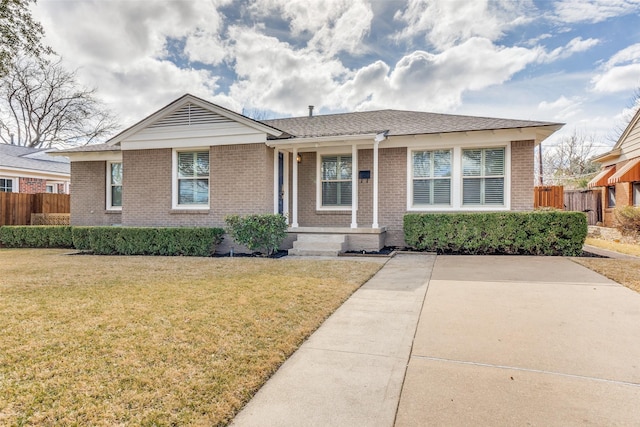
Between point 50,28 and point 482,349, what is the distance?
11201mm

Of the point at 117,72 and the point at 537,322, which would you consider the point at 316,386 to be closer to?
the point at 537,322

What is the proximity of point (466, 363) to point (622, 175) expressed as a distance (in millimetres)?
15013

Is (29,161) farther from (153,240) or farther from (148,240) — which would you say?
(153,240)

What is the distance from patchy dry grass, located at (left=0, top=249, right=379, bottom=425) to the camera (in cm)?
240

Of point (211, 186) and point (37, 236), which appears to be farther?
point (37, 236)

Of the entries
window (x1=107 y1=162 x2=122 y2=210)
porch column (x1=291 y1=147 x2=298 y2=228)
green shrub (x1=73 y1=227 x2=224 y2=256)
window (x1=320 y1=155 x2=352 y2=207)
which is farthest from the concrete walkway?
window (x1=107 y1=162 x2=122 y2=210)

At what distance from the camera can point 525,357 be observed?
3236mm

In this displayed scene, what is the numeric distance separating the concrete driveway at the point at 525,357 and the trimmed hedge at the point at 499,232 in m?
3.48

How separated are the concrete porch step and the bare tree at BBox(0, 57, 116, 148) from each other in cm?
3144

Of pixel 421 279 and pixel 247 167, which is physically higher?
pixel 247 167

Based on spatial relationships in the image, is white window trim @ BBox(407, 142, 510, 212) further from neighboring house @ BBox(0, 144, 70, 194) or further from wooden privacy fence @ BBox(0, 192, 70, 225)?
Answer: neighboring house @ BBox(0, 144, 70, 194)

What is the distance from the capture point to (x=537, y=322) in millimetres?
4160

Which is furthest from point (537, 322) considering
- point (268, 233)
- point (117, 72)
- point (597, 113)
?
point (597, 113)

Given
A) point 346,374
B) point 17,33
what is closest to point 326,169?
point 17,33
